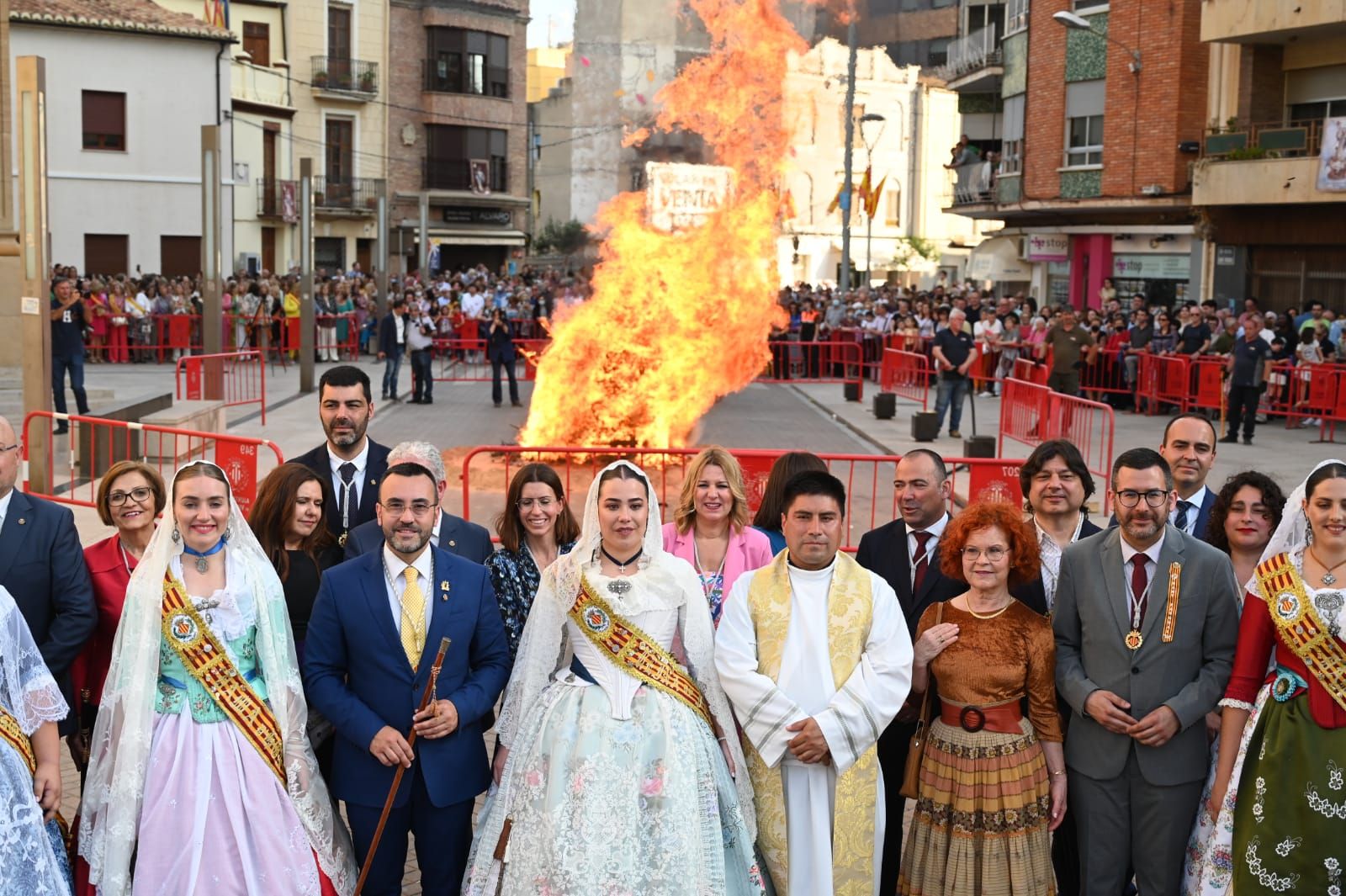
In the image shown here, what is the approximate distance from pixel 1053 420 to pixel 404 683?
477 inches

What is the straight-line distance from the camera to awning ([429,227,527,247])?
54844mm

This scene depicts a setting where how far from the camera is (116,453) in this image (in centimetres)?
1368

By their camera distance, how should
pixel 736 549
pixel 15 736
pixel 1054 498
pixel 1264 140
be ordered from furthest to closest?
pixel 1264 140, pixel 736 549, pixel 1054 498, pixel 15 736

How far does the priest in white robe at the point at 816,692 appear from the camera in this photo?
5098 mm

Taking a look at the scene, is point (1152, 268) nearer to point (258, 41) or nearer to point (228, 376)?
point (228, 376)

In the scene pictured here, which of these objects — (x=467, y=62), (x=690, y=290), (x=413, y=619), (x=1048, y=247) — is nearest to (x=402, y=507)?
(x=413, y=619)

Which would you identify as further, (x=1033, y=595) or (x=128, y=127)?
(x=128, y=127)

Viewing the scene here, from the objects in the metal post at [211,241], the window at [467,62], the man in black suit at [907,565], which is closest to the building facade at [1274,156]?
the metal post at [211,241]

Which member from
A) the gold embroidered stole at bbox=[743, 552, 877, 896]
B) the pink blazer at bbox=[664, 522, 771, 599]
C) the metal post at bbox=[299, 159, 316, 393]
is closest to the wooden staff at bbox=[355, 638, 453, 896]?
the gold embroidered stole at bbox=[743, 552, 877, 896]

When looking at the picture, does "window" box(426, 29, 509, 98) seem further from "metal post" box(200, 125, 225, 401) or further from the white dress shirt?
the white dress shirt

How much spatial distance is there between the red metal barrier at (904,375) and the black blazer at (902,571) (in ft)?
57.0

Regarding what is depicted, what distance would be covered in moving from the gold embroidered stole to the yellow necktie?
4.10 ft

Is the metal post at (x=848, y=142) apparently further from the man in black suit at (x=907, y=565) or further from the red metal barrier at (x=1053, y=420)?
the man in black suit at (x=907, y=565)

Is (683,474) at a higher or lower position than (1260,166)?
lower
